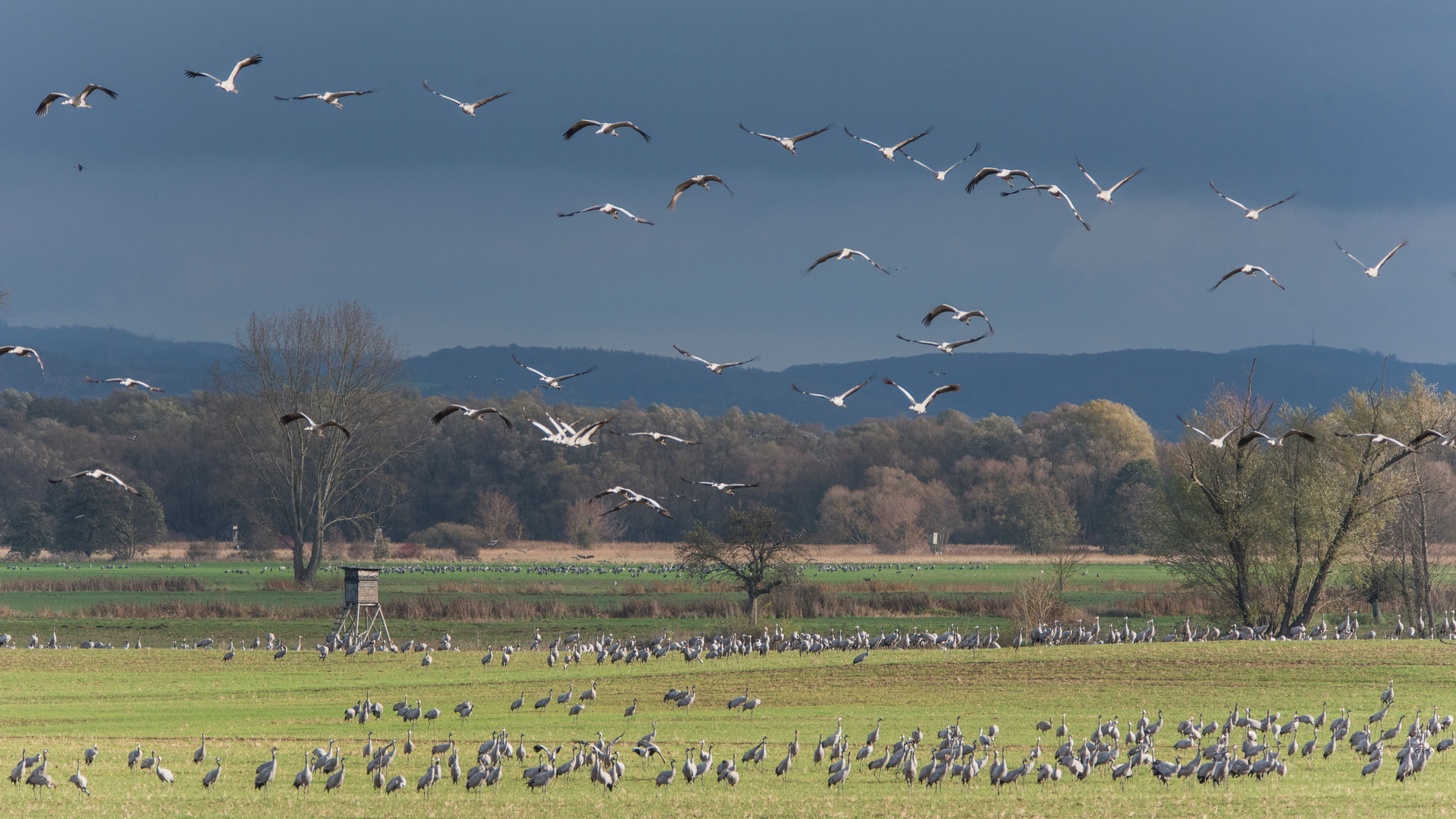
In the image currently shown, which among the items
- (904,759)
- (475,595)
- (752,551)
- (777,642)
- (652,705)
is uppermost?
(752,551)

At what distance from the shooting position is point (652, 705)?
29.1m

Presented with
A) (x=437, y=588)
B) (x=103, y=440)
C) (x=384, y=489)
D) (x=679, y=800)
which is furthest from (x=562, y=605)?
(x=103, y=440)

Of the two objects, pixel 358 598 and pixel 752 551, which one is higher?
pixel 752 551

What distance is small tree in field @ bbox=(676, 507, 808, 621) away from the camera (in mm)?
49625

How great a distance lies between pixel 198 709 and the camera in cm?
2905

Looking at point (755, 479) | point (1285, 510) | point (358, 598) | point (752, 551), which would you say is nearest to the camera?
point (358, 598)

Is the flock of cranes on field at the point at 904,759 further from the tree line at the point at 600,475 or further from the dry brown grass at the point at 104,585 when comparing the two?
the tree line at the point at 600,475

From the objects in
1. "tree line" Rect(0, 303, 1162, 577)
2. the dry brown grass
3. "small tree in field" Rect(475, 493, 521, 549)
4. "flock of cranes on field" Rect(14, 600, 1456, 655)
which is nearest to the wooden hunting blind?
"flock of cranes on field" Rect(14, 600, 1456, 655)

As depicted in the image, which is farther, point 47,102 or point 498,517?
point 498,517

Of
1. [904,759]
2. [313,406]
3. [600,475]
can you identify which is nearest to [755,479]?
[600,475]

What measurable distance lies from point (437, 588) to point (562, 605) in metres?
12.2

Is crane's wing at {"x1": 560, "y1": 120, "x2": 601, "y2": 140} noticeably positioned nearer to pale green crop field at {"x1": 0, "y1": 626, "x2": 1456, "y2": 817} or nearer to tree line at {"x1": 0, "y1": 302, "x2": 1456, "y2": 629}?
pale green crop field at {"x1": 0, "y1": 626, "x2": 1456, "y2": 817}

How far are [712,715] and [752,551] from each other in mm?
22330

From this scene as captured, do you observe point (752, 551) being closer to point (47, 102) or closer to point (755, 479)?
point (47, 102)
